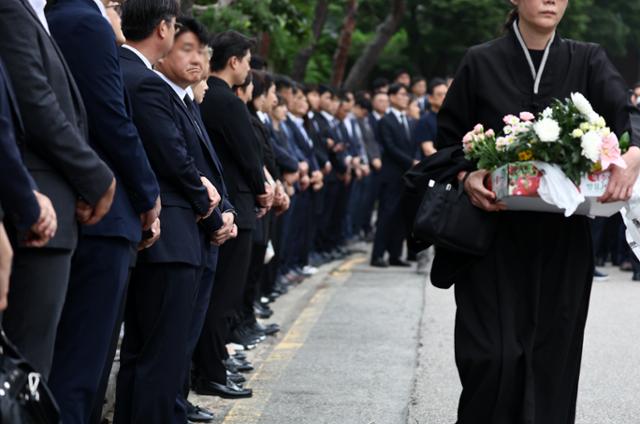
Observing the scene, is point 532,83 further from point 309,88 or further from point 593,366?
point 309,88

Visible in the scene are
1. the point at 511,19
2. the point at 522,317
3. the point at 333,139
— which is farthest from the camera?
the point at 333,139

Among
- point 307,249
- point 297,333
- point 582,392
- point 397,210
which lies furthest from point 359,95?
point 582,392

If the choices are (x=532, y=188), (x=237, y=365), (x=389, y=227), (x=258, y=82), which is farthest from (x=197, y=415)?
(x=389, y=227)

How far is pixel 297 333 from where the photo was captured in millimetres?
9961

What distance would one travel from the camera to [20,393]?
11.6ft

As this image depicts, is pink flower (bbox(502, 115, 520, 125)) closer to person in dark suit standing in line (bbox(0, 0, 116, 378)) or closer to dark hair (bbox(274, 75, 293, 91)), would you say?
person in dark suit standing in line (bbox(0, 0, 116, 378))

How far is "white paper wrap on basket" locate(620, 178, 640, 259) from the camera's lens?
16.8 ft

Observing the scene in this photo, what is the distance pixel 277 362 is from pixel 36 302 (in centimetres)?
470

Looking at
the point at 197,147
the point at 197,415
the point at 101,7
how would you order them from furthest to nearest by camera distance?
the point at 197,415 → the point at 197,147 → the point at 101,7

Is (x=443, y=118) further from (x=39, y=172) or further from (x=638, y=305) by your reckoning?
(x=638, y=305)

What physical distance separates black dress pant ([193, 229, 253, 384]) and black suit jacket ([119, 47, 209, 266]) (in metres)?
1.78

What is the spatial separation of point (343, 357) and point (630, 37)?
28.7m

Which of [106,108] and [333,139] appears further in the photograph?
[333,139]

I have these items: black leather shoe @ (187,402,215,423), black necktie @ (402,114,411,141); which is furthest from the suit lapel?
black necktie @ (402,114,411,141)
